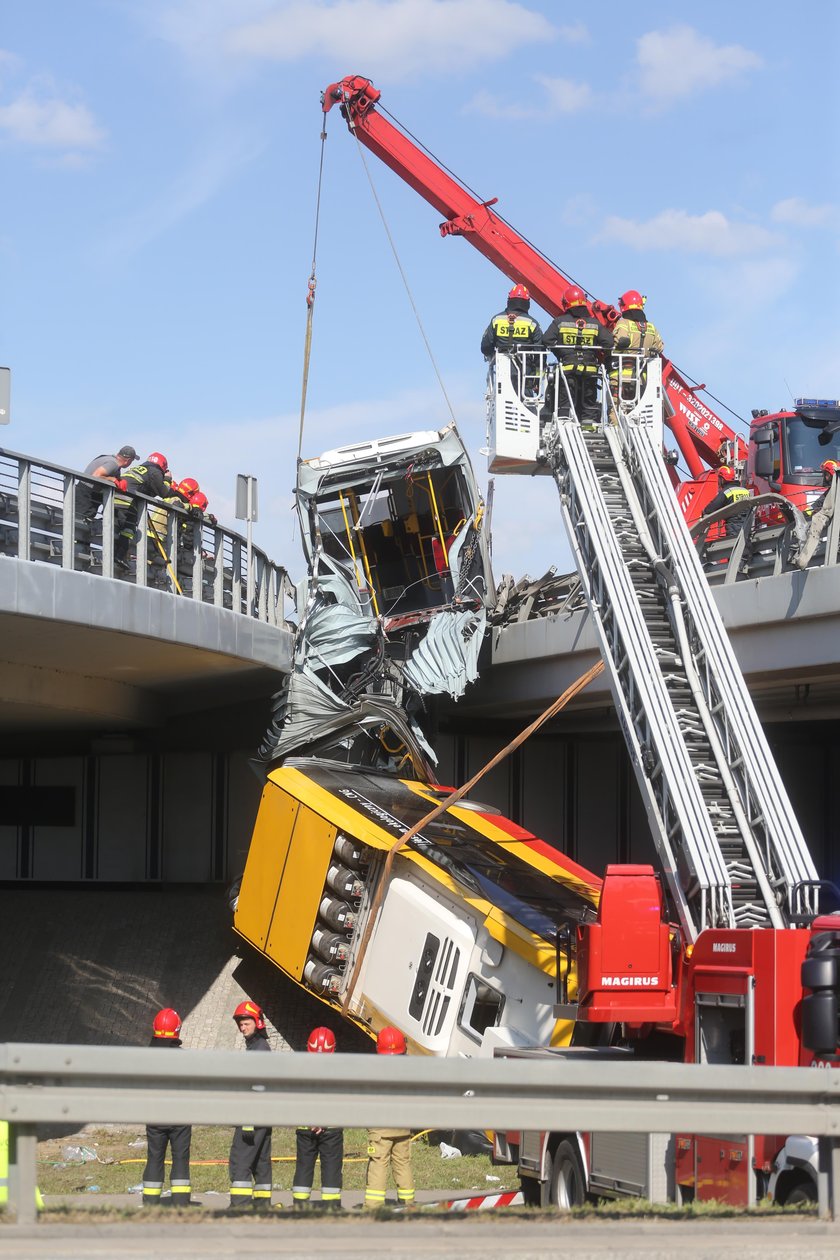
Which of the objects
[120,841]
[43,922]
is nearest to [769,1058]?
[43,922]

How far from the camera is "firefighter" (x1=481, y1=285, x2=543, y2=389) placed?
18531 millimetres

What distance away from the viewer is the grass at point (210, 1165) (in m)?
13.5

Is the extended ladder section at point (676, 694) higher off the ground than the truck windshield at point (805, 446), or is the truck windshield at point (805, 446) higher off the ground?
the truck windshield at point (805, 446)

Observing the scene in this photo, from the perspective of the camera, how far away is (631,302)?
20.3 metres

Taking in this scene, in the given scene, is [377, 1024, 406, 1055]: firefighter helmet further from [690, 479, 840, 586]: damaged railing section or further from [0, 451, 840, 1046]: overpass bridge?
[690, 479, 840, 586]: damaged railing section

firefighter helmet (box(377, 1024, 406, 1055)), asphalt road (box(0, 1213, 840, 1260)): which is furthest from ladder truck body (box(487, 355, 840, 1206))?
asphalt road (box(0, 1213, 840, 1260))

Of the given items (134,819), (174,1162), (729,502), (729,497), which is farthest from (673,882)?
(134,819)

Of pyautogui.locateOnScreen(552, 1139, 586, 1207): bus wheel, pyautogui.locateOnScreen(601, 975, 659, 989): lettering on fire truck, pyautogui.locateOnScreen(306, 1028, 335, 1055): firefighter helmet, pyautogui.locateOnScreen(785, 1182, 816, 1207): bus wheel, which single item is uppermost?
pyautogui.locateOnScreen(601, 975, 659, 989): lettering on fire truck

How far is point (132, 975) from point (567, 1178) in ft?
40.6

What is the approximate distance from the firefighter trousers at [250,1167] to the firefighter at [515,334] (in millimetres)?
10070

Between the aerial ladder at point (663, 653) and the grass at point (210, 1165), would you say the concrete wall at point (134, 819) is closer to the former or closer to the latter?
the grass at point (210, 1165)

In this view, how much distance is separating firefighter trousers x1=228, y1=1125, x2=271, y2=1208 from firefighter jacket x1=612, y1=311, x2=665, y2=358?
35.6 feet

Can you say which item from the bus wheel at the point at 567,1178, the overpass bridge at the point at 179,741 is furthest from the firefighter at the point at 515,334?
the bus wheel at the point at 567,1178

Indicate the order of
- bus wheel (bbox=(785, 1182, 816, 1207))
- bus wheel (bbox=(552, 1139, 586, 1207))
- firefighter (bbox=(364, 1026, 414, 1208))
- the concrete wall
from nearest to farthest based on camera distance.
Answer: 1. bus wheel (bbox=(785, 1182, 816, 1207))
2. firefighter (bbox=(364, 1026, 414, 1208))
3. bus wheel (bbox=(552, 1139, 586, 1207))
4. the concrete wall
